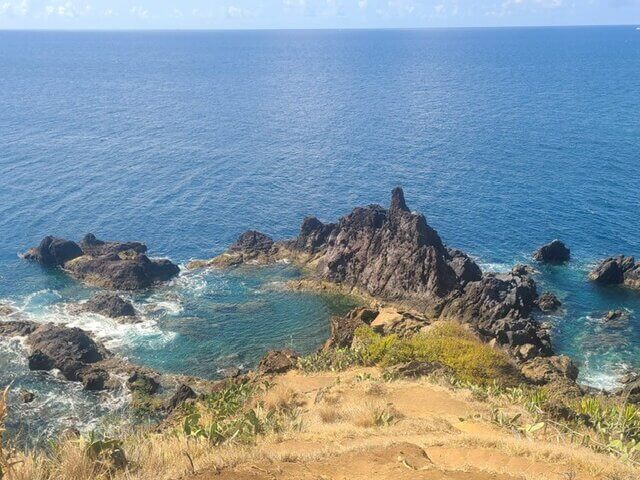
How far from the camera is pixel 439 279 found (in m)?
70.7

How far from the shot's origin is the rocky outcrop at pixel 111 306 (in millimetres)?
68375

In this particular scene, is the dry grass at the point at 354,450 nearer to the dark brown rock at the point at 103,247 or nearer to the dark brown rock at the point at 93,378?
the dark brown rock at the point at 93,378

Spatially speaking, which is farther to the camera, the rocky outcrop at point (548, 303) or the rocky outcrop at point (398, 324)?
the rocky outcrop at point (548, 303)

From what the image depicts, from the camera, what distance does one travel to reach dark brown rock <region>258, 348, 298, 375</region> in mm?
46156

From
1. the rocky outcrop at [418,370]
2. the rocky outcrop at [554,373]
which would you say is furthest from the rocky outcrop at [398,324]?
the rocky outcrop at [418,370]

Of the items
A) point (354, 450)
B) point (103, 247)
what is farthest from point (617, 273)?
point (103, 247)

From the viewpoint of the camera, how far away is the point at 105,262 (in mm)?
77812

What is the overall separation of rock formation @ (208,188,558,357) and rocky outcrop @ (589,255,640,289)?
27.0ft

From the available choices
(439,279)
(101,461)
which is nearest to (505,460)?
(101,461)

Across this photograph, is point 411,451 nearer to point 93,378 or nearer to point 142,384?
point 142,384

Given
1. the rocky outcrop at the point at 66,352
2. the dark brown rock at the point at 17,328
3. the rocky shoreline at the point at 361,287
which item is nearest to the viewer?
the rocky shoreline at the point at 361,287

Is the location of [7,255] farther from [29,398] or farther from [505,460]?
[505,460]

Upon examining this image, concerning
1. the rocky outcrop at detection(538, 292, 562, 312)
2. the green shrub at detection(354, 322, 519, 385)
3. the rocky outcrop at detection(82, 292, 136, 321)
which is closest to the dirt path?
the green shrub at detection(354, 322, 519, 385)

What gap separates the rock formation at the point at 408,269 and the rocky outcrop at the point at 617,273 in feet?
27.0
